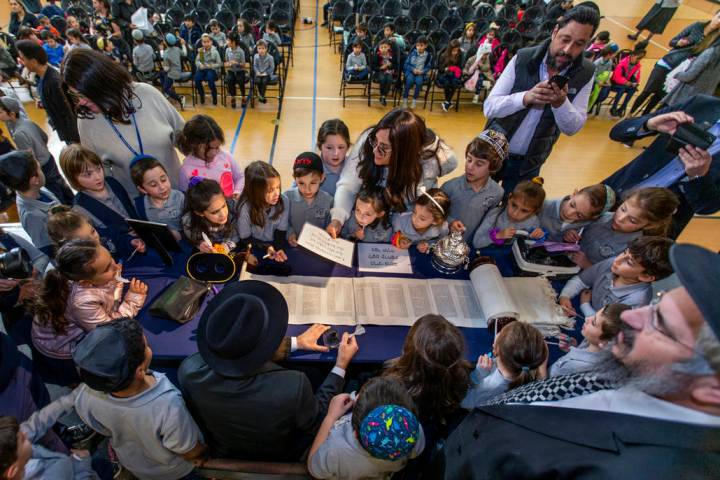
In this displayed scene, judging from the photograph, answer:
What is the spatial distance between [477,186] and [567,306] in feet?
3.26

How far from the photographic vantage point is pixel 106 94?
221cm

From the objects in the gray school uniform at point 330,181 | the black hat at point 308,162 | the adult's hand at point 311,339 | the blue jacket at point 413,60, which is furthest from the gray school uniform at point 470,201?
the blue jacket at point 413,60

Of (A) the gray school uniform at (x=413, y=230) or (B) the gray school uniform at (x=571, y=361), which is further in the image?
(A) the gray school uniform at (x=413, y=230)

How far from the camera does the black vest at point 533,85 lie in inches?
Result: 98.3

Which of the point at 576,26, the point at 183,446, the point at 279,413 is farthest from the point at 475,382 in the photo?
the point at 576,26

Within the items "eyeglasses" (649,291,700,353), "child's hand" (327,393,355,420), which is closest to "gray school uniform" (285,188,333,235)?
"child's hand" (327,393,355,420)

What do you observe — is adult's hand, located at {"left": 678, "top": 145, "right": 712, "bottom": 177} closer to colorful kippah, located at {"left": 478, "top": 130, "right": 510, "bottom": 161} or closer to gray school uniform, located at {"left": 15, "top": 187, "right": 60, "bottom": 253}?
colorful kippah, located at {"left": 478, "top": 130, "right": 510, "bottom": 161}

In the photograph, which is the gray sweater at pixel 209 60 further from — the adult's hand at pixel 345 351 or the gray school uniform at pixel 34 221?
the adult's hand at pixel 345 351

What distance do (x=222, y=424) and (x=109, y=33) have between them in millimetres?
8747

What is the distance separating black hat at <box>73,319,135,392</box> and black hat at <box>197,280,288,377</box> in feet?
0.94

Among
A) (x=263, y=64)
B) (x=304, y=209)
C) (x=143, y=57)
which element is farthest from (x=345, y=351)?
(x=143, y=57)

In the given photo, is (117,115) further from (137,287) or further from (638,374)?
(638,374)

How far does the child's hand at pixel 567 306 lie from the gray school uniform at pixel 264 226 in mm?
1871

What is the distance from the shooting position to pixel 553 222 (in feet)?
8.49
